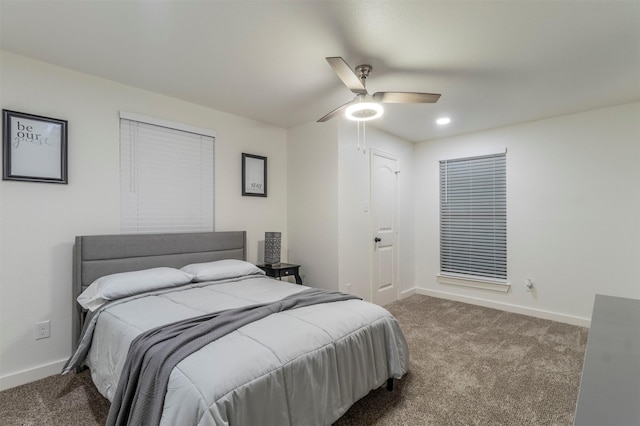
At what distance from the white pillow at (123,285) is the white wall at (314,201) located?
5.64 feet

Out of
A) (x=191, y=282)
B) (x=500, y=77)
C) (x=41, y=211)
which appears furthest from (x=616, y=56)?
(x=41, y=211)

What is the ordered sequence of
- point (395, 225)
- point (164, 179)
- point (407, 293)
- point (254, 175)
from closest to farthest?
point (164, 179), point (254, 175), point (395, 225), point (407, 293)

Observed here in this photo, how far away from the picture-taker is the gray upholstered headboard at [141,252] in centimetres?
251

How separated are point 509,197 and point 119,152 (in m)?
4.66

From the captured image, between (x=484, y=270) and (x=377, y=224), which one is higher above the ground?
(x=377, y=224)

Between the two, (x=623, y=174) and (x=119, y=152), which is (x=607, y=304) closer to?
(x=623, y=174)

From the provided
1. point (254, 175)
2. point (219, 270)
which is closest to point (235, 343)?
point (219, 270)

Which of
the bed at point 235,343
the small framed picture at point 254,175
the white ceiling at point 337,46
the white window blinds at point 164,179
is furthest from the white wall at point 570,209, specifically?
the white window blinds at point 164,179

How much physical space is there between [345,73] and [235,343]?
185 cm

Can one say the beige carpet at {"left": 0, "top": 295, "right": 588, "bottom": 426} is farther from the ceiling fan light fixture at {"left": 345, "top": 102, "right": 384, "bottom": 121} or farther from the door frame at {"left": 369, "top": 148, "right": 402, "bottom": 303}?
the ceiling fan light fixture at {"left": 345, "top": 102, "right": 384, "bottom": 121}

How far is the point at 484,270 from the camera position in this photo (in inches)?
173

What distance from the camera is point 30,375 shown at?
2.36m

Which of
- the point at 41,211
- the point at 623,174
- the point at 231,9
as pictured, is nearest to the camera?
the point at 231,9

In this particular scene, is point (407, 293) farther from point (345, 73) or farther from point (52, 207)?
point (52, 207)
